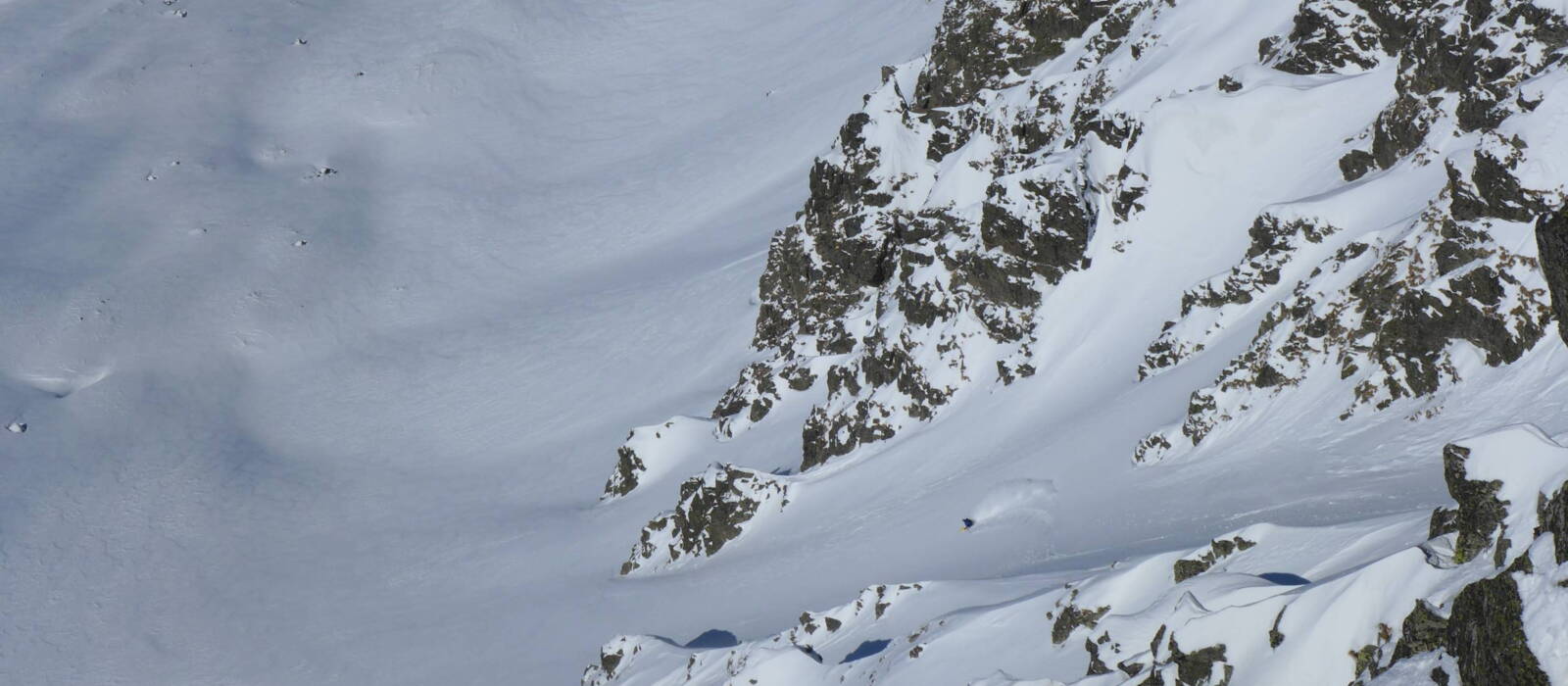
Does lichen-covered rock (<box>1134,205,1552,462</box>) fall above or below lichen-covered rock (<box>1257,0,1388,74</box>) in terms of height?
below

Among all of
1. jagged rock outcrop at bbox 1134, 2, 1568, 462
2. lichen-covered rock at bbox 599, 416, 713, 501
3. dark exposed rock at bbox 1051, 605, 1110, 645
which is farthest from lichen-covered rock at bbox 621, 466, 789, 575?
dark exposed rock at bbox 1051, 605, 1110, 645

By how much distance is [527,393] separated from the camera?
59.3 m

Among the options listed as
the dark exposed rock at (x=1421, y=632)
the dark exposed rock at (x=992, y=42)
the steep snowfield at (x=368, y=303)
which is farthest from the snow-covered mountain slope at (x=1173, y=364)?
the steep snowfield at (x=368, y=303)

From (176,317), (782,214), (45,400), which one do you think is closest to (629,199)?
(782,214)

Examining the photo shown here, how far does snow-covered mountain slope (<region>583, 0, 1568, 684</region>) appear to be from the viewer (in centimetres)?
1406

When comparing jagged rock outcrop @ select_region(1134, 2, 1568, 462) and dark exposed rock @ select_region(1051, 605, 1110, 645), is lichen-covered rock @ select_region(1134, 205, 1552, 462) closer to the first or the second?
jagged rock outcrop @ select_region(1134, 2, 1568, 462)

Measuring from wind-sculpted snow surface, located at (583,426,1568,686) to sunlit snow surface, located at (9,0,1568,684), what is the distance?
0.19 metres

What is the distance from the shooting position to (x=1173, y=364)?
109 feet

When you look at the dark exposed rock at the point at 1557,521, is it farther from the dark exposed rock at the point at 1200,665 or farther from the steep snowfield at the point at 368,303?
the steep snowfield at the point at 368,303

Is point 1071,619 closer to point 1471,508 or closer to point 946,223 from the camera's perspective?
point 1471,508

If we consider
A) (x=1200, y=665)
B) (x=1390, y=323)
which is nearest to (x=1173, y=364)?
(x=1390, y=323)

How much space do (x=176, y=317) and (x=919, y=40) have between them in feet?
128

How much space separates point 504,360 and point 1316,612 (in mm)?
52198

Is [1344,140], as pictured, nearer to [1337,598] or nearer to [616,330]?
[1337,598]
